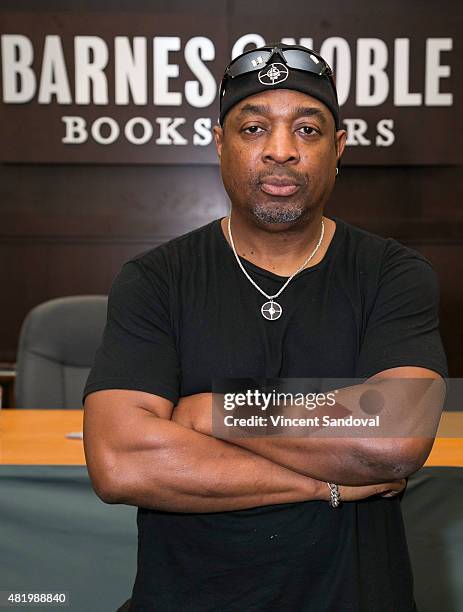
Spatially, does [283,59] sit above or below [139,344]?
above

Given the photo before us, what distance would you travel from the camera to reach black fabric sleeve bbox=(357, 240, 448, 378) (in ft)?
4.16

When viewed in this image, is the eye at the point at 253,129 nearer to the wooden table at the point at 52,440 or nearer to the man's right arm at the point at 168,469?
the man's right arm at the point at 168,469

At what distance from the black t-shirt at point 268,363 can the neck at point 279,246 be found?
2 centimetres

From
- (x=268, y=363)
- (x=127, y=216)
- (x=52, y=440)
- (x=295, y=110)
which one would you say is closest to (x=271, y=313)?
(x=268, y=363)

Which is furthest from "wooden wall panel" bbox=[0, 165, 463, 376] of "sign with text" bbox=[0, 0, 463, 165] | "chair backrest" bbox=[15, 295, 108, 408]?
"chair backrest" bbox=[15, 295, 108, 408]

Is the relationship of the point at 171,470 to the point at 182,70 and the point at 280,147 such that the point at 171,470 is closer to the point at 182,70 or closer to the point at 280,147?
the point at 280,147

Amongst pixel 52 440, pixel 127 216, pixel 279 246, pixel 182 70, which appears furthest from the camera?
pixel 127 216

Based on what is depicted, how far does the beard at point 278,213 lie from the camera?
51.7 inches

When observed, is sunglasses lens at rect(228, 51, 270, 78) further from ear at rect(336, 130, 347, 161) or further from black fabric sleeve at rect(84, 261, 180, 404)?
black fabric sleeve at rect(84, 261, 180, 404)

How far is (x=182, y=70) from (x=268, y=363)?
3099 millimetres

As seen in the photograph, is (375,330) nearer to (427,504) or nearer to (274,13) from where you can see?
(427,504)

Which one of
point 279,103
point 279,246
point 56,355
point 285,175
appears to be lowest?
point 56,355

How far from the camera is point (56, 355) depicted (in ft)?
8.81

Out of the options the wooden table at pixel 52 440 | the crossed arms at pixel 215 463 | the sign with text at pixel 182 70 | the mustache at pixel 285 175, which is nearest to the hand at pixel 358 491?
the crossed arms at pixel 215 463
